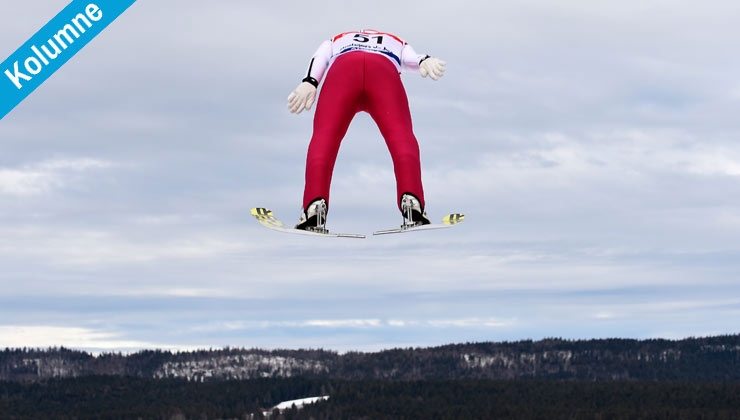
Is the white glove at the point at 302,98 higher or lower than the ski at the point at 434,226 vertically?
higher

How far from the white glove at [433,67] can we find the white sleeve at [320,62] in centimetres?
286

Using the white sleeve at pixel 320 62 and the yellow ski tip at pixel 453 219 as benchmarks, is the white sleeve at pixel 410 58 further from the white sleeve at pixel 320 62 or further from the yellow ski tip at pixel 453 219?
the yellow ski tip at pixel 453 219

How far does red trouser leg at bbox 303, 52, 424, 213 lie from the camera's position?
2834cm

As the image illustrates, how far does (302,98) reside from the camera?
29.0 metres

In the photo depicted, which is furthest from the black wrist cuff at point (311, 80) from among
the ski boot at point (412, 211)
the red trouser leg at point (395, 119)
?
the ski boot at point (412, 211)

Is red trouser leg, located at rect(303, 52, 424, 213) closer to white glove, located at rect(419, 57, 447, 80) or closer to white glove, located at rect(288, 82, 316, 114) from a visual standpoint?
white glove, located at rect(288, 82, 316, 114)

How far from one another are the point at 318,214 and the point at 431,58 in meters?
5.75

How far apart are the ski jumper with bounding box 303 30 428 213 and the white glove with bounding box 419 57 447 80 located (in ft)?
1.25

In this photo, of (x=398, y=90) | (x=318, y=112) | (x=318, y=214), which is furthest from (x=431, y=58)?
(x=318, y=214)

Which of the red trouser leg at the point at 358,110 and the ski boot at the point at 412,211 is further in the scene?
the red trouser leg at the point at 358,110

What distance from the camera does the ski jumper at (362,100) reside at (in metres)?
28.4

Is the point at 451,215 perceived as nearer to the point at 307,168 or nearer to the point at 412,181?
the point at 412,181

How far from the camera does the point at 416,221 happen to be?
28.0 meters

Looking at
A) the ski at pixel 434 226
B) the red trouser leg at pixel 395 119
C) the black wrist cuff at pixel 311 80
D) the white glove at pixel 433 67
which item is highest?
the white glove at pixel 433 67
